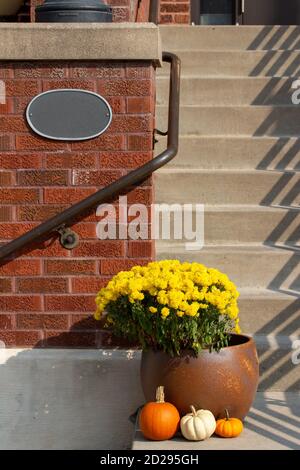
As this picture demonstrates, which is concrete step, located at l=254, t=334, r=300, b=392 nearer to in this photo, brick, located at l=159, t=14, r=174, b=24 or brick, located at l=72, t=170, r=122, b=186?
brick, located at l=72, t=170, r=122, b=186

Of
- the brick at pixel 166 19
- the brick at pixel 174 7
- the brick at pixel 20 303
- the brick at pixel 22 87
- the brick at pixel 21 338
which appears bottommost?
the brick at pixel 21 338

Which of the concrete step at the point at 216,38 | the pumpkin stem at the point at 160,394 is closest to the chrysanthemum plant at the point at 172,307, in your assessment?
the pumpkin stem at the point at 160,394

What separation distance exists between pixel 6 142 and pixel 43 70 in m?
0.41

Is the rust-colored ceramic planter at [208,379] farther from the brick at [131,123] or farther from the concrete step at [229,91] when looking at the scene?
the concrete step at [229,91]

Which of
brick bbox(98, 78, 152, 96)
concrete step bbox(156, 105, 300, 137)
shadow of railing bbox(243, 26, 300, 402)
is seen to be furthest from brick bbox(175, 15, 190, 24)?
brick bbox(98, 78, 152, 96)

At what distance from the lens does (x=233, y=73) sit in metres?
6.34

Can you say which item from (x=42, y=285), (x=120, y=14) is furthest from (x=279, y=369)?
(x=120, y=14)

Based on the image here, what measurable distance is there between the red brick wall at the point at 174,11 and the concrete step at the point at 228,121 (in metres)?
2.09

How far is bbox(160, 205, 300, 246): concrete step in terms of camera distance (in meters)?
5.14

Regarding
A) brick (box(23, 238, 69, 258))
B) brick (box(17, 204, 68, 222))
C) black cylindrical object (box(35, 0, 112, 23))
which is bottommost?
brick (box(23, 238, 69, 258))

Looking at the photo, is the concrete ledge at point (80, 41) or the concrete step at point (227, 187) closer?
the concrete ledge at point (80, 41)

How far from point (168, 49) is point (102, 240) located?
263cm

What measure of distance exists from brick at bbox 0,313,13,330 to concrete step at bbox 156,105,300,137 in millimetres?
1936

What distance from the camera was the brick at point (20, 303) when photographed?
4473 mm
